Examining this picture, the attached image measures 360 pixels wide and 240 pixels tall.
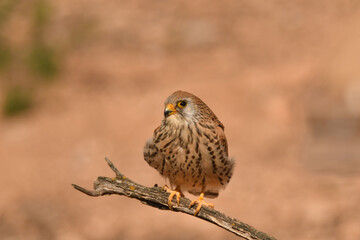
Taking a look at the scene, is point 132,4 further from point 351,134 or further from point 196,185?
point 196,185

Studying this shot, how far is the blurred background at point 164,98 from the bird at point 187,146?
4.57 meters

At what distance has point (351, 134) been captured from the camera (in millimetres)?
11938

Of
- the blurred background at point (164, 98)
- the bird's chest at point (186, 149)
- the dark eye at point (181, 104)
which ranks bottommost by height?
the bird's chest at point (186, 149)

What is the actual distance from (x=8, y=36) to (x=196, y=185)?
12830mm

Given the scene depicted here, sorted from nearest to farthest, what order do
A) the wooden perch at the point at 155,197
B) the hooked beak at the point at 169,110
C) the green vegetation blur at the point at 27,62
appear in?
the wooden perch at the point at 155,197, the hooked beak at the point at 169,110, the green vegetation blur at the point at 27,62

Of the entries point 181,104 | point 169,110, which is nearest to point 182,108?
point 181,104

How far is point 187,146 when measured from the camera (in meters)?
5.80

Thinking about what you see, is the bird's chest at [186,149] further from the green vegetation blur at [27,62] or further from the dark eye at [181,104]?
the green vegetation blur at [27,62]

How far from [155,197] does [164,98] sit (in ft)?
30.3

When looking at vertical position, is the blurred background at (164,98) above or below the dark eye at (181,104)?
above

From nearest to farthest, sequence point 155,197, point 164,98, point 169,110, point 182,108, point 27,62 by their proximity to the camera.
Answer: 1. point 155,197
2. point 169,110
3. point 182,108
4. point 164,98
5. point 27,62

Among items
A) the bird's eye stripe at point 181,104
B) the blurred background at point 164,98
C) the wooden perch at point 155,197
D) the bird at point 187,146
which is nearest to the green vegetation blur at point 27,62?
the blurred background at point 164,98

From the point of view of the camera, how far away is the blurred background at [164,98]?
11.0 metres

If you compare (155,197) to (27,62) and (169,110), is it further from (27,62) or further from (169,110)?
(27,62)
